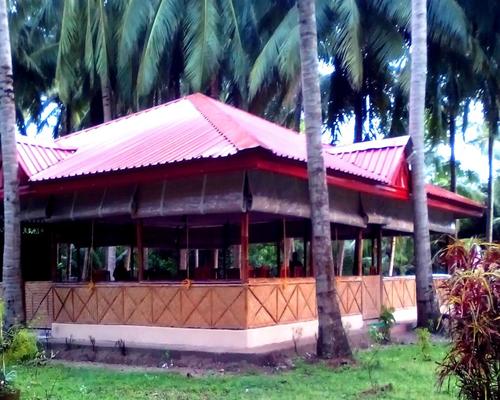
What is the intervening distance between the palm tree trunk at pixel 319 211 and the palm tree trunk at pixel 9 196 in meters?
5.65

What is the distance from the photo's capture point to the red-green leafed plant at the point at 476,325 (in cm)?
554

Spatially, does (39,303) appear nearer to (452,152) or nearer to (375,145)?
(375,145)

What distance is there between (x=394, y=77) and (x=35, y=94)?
16.7m

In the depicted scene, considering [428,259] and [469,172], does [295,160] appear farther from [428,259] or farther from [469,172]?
[469,172]

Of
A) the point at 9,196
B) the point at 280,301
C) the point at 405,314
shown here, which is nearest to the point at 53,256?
the point at 9,196

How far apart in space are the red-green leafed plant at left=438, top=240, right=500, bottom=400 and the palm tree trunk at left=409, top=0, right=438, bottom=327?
9.65 m

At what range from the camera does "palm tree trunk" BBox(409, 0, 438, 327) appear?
1562 centimetres

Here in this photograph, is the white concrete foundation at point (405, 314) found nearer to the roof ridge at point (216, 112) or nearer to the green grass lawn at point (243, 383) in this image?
the green grass lawn at point (243, 383)

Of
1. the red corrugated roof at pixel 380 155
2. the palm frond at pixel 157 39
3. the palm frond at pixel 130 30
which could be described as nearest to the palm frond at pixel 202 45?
the palm frond at pixel 157 39

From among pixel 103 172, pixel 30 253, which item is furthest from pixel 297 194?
pixel 30 253

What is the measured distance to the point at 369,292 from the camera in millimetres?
16750

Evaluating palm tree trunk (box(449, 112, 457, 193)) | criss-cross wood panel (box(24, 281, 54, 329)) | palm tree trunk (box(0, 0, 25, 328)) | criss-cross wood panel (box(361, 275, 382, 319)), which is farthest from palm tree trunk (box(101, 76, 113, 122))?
palm tree trunk (box(449, 112, 457, 193))

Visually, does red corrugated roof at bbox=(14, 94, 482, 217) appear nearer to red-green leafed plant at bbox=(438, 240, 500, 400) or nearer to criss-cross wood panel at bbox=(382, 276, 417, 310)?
criss-cross wood panel at bbox=(382, 276, 417, 310)

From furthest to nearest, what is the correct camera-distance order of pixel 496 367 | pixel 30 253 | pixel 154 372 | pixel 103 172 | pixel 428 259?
pixel 30 253
pixel 428 259
pixel 103 172
pixel 154 372
pixel 496 367
